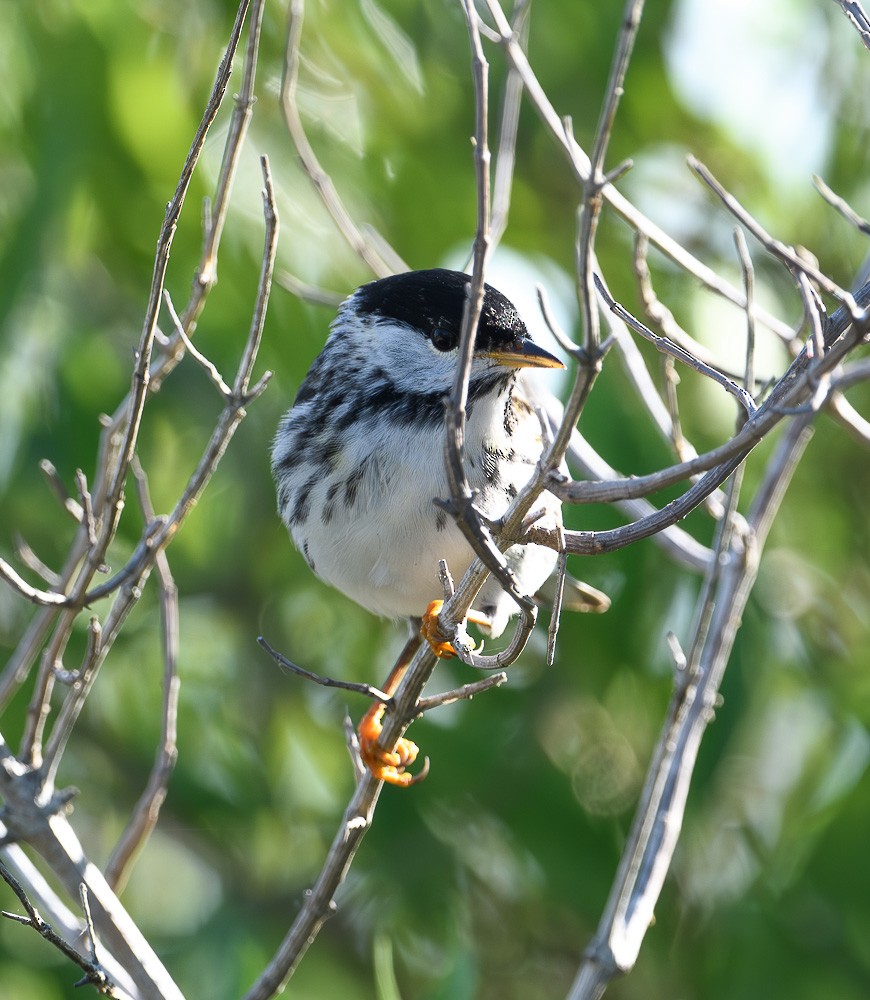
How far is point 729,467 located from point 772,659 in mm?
3151

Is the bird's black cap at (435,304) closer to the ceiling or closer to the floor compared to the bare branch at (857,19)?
closer to the floor

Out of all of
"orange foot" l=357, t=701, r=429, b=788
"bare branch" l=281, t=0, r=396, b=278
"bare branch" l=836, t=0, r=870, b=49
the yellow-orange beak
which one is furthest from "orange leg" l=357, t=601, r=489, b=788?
"bare branch" l=836, t=0, r=870, b=49

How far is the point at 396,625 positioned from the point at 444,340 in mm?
1745

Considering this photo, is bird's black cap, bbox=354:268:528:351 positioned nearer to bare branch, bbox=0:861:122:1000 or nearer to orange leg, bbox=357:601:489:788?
orange leg, bbox=357:601:489:788

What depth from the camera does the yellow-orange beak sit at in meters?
3.62

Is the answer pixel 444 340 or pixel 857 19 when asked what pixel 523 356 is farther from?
pixel 857 19

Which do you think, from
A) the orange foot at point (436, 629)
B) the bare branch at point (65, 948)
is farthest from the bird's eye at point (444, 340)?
the bare branch at point (65, 948)

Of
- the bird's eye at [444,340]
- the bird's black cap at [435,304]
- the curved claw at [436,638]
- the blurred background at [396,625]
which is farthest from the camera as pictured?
the blurred background at [396,625]

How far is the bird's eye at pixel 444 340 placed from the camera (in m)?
3.99

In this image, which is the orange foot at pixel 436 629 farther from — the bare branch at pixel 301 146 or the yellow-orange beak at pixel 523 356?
the bare branch at pixel 301 146

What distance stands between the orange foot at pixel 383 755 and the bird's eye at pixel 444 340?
107 centimetres

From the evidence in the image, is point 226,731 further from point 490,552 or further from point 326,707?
point 490,552

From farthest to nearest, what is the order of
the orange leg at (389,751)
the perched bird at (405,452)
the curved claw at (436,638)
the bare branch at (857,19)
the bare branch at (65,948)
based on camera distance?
the perched bird at (405,452) < the orange leg at (389,751) < the curved claw at (436,638) < the bare branch at (857,19) < the bare branch at (65,948)

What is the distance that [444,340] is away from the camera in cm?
400
